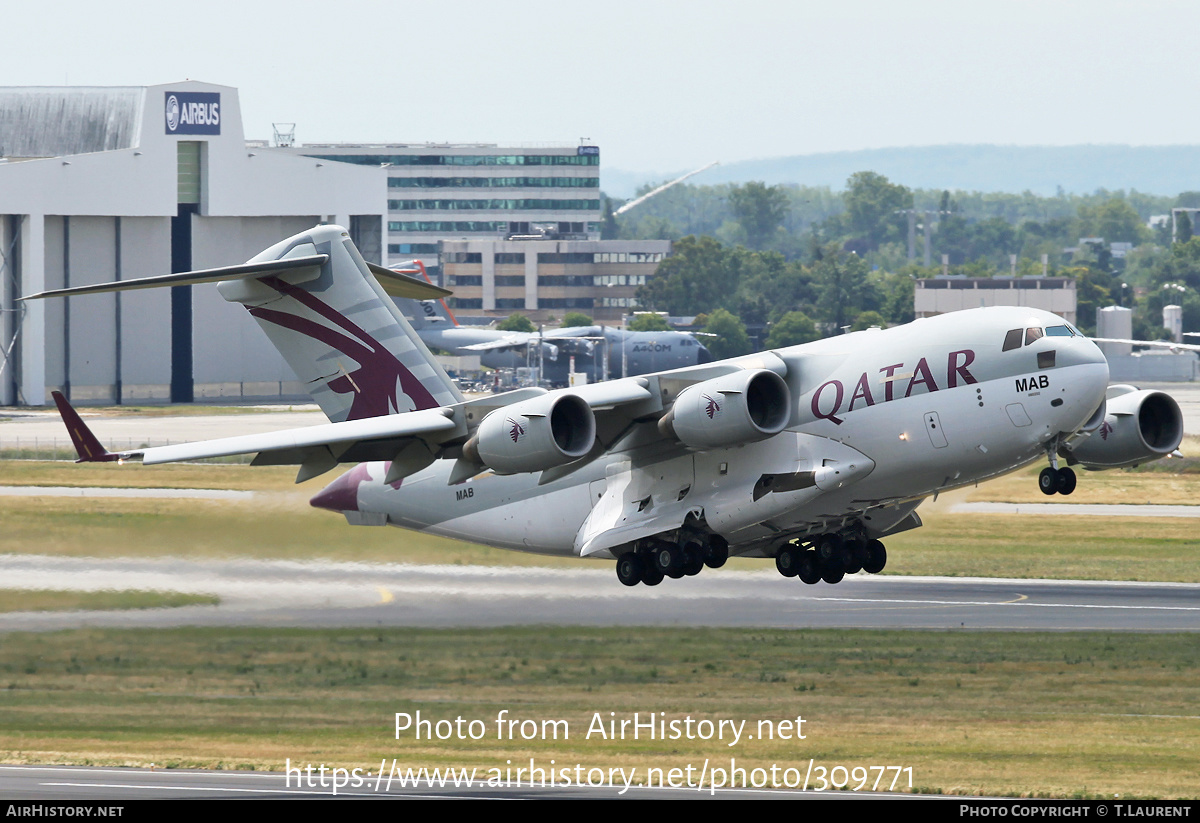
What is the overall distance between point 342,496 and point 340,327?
3.09m

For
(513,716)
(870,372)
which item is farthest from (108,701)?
(870,372)

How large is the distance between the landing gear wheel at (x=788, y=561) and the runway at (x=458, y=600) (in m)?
5.24

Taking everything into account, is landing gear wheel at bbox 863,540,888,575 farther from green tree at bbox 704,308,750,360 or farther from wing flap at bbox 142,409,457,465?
green tree at bbox 704,308,750,360

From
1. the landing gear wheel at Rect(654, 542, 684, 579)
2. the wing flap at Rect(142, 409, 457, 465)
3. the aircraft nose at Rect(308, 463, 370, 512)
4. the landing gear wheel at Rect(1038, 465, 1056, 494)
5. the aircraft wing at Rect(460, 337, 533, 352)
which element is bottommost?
the aircraft wing at Rect(460, 337, 533, 352)

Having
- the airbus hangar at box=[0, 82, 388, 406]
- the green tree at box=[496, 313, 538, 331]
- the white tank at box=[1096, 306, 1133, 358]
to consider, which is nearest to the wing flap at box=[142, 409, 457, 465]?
the airbus hangar at box=[0, 82, 388, 406]

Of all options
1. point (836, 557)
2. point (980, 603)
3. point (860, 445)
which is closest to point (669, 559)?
point (836, 557)

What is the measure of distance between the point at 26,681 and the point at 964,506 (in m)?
31.1

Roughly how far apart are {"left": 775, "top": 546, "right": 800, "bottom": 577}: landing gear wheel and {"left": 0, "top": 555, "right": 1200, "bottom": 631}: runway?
5.24m

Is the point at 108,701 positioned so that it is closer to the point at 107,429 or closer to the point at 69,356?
the point at 107,429

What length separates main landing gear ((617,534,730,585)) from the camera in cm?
2644

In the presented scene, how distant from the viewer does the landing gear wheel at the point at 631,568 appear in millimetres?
27031

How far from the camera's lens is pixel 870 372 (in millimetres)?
25391

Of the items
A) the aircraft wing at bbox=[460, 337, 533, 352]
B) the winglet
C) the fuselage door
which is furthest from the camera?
the aircraft wing at bbox=[460, 337, 533, 352]

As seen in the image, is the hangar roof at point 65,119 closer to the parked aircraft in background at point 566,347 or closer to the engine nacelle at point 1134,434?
the parked aircraft in background at point 566,347
